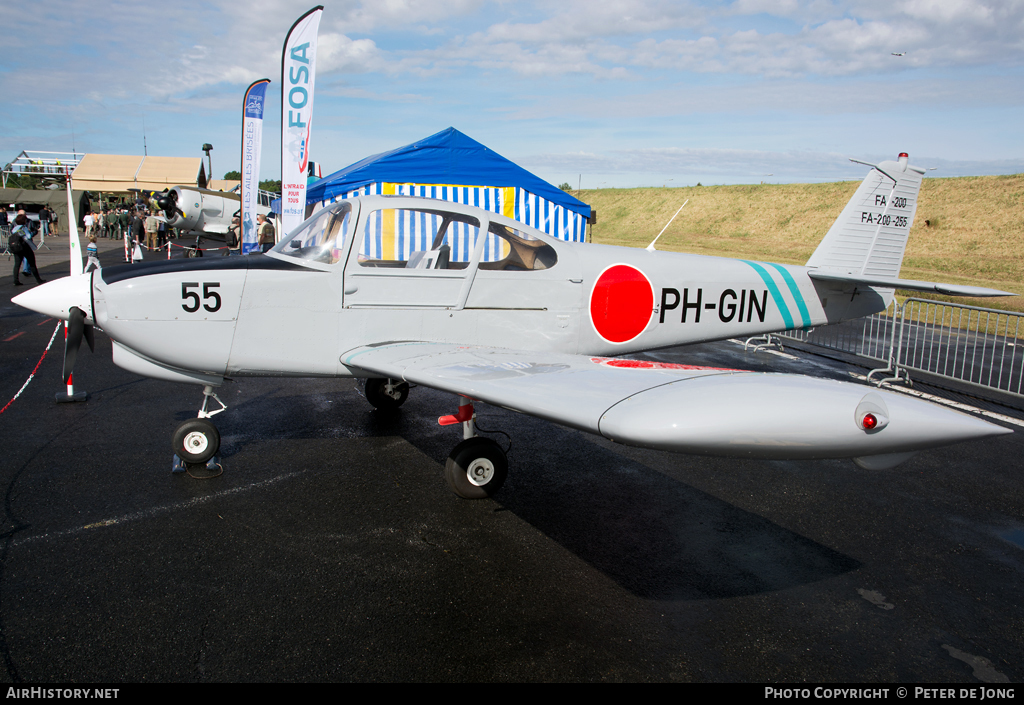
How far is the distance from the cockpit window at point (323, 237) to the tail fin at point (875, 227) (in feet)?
17.5

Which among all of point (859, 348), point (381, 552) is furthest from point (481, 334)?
point (859, 348)

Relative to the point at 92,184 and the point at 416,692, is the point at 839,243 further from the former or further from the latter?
the point at 92,184

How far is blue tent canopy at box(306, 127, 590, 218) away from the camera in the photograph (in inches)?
500

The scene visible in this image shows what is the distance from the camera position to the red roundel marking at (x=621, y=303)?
5566mm

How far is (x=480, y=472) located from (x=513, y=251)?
188cm

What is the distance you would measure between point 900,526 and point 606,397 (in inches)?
116

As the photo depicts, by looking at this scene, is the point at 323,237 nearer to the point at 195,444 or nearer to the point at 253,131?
the point at 195,444

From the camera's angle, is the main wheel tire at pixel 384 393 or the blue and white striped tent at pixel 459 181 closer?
the main wheel tire at pixel 384 393

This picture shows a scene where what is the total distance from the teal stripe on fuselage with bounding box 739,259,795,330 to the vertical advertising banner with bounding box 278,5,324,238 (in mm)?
8563

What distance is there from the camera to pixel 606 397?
10.5ft

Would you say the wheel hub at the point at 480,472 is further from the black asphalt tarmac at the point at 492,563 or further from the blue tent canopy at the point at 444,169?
the blue tent canopy at the point at 444,169

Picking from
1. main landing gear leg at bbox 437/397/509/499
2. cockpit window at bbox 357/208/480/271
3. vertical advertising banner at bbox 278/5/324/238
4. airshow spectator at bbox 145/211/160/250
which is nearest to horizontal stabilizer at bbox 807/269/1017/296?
cockpit window at bbox 357/208/480/271

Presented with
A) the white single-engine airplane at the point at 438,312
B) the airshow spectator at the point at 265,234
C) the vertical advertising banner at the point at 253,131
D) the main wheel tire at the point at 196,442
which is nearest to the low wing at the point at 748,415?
the white single-engine airplane at the point at 438,312

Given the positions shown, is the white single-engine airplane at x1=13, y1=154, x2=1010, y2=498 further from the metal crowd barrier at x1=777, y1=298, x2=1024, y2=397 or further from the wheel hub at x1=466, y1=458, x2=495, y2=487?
the metal crowd barrier at x1=777, y1=298, x2=1024, y2=397
